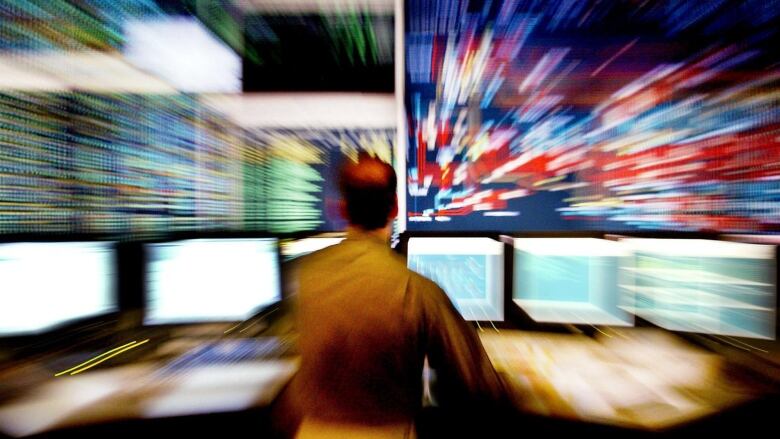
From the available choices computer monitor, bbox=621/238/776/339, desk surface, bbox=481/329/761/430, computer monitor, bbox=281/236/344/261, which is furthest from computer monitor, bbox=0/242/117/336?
computer monitor, bbox=621/238/776/339

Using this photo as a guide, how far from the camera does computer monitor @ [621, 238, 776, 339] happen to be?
1.38m

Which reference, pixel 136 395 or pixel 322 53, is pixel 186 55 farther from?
pixel 136 395

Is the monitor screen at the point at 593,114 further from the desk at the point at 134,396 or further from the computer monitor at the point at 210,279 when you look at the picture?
the desk at the point at 134,396

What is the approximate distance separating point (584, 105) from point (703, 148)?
3.18ft

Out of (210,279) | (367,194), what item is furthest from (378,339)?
(210,279)

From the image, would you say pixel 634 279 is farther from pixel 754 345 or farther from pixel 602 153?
pixel 602 153

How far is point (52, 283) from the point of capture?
1.37 metres

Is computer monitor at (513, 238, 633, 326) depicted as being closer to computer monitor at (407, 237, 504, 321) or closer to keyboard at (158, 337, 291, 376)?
computer monitor at (407, 237, 504, 321)

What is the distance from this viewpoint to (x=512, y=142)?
2959 millimetres

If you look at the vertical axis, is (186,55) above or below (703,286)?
above

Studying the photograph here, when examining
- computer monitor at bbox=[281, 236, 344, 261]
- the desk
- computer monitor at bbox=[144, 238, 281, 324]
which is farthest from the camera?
computer monitor at bbox=[281, 236, 344, 261]

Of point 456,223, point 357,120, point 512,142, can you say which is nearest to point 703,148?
point 512,142

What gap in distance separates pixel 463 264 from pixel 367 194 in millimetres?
793

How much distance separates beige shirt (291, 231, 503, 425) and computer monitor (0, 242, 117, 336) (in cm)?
106
